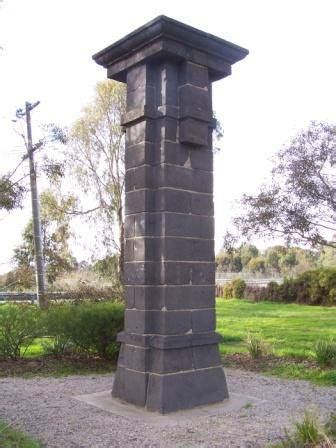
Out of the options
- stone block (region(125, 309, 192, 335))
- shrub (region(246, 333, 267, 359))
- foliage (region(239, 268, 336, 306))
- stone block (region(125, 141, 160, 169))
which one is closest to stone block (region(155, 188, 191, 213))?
stone block (region(125, 141, 160, 169))

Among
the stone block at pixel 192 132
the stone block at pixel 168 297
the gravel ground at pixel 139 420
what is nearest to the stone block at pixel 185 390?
the gravel ground at pixel 139 420

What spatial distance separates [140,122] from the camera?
6.32 m

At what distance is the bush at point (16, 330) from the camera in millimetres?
9484

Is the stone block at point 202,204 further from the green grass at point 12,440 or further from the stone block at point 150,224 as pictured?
the green grass at point 12,440

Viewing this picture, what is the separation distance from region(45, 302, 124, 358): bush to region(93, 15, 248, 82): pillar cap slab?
4.25 meters

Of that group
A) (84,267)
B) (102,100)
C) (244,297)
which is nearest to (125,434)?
(84,267)

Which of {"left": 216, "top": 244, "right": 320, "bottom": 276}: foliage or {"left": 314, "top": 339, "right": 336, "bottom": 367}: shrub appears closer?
{"left": 314, "top": 339, "right": 336, "bottom": 367}: shrub

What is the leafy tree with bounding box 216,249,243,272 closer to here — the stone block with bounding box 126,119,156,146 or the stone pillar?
the stone pillar

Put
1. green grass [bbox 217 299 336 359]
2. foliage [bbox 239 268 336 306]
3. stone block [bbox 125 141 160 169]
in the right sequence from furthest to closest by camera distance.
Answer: foliage [bbox 239 268 336 306] → green grass [bbox 217 299 336 359] → stone block [bbox 125 141 160 169]

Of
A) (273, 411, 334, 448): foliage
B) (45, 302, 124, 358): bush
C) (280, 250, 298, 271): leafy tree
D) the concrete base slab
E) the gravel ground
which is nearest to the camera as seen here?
(273, 411, 334, 448): foliage

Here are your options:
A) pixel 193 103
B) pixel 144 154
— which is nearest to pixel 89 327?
pixel 144 154

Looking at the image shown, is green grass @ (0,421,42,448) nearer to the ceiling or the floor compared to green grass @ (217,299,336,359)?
nearer to the ceiling

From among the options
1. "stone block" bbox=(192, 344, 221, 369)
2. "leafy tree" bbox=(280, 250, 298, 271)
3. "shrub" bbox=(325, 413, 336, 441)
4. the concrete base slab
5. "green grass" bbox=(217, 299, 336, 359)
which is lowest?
"green grass" bbox=(217, 299, 336, 359)

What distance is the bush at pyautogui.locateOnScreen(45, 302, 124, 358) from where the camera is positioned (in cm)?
920
